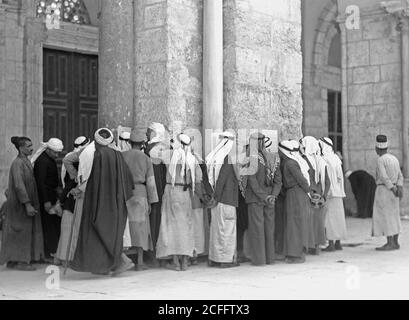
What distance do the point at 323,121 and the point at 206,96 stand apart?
383 inches

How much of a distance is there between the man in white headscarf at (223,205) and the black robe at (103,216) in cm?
101

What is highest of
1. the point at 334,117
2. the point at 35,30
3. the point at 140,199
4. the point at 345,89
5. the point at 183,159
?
the point at 35,30

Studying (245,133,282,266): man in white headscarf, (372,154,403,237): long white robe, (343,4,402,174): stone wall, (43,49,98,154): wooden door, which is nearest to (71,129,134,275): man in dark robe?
(245,133,282,266): man in white headscarf

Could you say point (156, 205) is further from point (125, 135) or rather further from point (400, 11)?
point (400, 11)

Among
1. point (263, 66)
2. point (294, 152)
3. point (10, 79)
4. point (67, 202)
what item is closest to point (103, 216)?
point (67, 202)

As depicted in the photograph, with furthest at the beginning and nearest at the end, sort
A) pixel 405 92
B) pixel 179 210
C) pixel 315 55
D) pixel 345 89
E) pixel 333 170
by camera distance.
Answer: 1. pixel 315 55
2. pixel 345 89
3. pixel 405 92
4. pixel 333 170
5. pixel 179 210

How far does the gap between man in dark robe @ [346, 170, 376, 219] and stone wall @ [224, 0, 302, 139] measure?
15.2 ft

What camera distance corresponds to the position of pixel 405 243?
8.92m

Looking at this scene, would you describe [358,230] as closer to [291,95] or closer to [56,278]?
[291,95]

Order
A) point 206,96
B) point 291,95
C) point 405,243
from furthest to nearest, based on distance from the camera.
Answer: point 405,243 < point 291,95 < point 206,96

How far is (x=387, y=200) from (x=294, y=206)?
63.0 inches

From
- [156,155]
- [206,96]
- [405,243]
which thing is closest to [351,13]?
[405,243]

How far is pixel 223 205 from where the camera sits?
6863 millimetres

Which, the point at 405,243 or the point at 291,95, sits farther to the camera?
the point at 405,243
